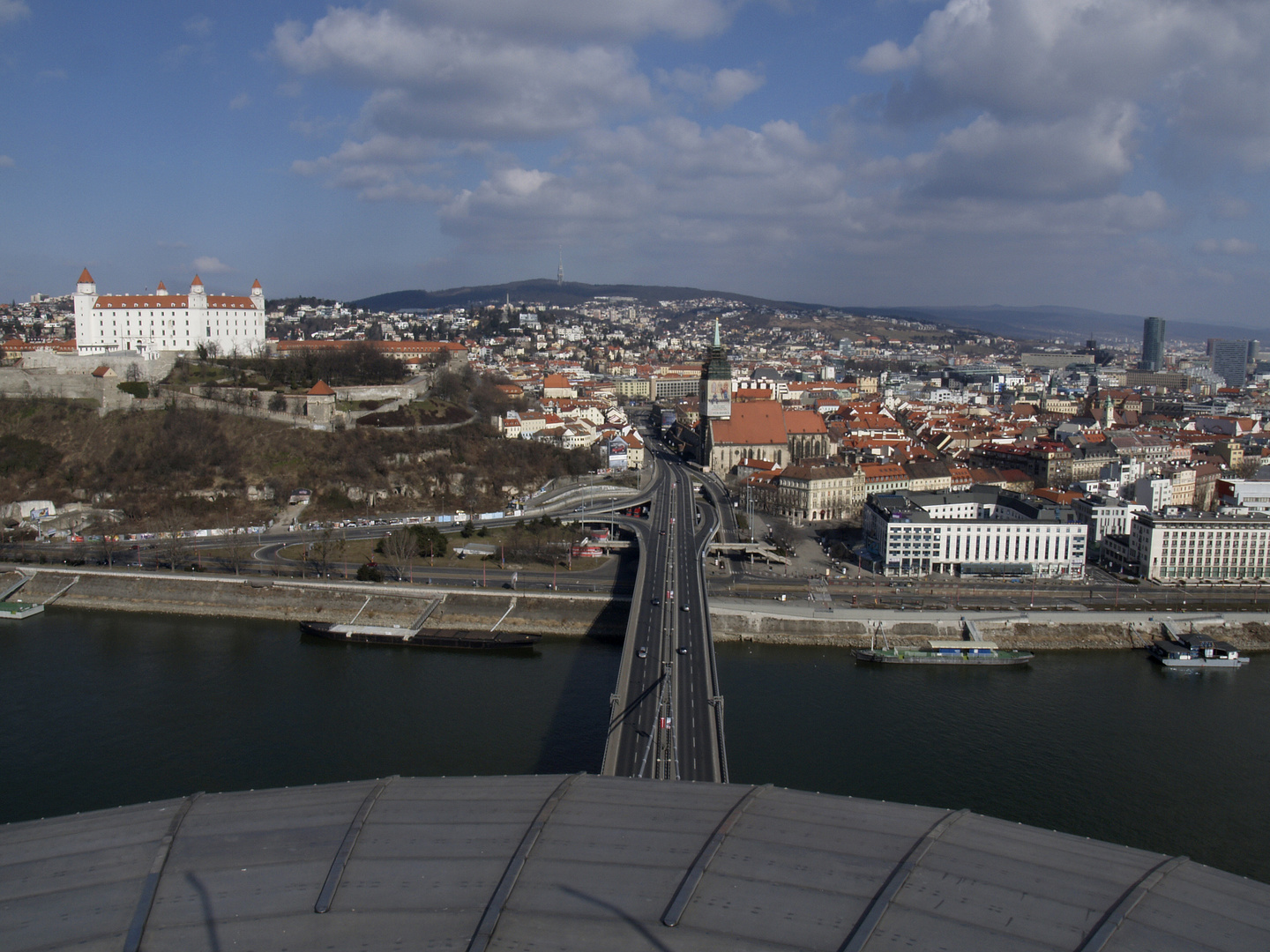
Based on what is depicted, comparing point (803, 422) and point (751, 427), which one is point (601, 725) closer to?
point (751, 427)

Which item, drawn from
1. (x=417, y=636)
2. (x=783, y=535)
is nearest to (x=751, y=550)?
(x=783, y=535)

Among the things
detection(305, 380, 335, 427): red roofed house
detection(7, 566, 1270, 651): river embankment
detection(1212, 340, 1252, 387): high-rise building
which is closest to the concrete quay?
detection(7, 566, 1270, 651): river embankment

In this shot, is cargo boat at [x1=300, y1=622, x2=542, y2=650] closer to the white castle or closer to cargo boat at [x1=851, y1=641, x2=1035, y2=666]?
cargo boat at [x1=851, y1=641, x2=1035, y2=666]

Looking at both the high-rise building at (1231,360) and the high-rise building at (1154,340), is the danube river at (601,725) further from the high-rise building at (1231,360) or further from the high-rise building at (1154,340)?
the high-rise building at (1154,340)

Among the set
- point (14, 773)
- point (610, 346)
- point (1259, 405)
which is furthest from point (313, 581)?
point (610, 346)

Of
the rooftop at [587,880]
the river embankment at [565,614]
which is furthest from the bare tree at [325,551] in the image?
the rooftop at [587,880]

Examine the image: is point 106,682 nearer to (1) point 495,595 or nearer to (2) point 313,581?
(2) point 313,581
